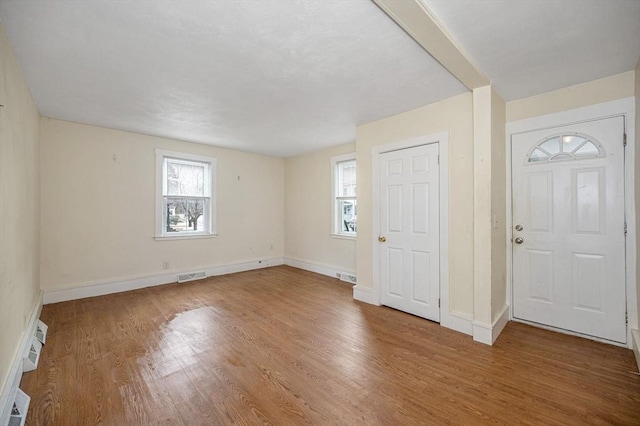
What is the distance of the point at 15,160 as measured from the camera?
2.18m

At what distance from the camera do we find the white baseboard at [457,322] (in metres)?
2.84

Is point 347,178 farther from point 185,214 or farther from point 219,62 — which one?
point 219,62

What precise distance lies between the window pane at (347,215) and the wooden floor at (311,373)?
2.06 meters

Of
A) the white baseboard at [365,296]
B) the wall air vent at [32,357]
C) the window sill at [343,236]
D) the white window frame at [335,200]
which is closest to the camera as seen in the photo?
the wall air vent at [32,357]

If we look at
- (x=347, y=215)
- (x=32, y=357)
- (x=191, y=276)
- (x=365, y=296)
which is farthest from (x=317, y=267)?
(x=32, y=357)

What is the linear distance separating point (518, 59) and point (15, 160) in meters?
4.23

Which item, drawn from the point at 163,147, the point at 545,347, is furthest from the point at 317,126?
the point at 545,347

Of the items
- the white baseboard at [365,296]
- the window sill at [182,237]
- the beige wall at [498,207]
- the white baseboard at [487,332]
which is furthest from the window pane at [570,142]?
the window sill at [182,237]

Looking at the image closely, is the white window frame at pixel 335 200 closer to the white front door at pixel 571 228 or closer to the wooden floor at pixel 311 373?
the wooden floor at pixel 311 373

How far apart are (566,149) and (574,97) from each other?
1.69 feet

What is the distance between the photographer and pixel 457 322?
292 centimetres

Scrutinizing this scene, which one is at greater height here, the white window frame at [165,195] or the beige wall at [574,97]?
the beige wall at [574,97]

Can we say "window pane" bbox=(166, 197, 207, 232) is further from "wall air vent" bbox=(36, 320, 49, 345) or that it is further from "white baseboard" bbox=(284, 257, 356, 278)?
"wall air vent" bbox=(36, 320, 49, 345)

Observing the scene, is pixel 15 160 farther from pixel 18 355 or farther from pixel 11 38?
pixel 18 355
